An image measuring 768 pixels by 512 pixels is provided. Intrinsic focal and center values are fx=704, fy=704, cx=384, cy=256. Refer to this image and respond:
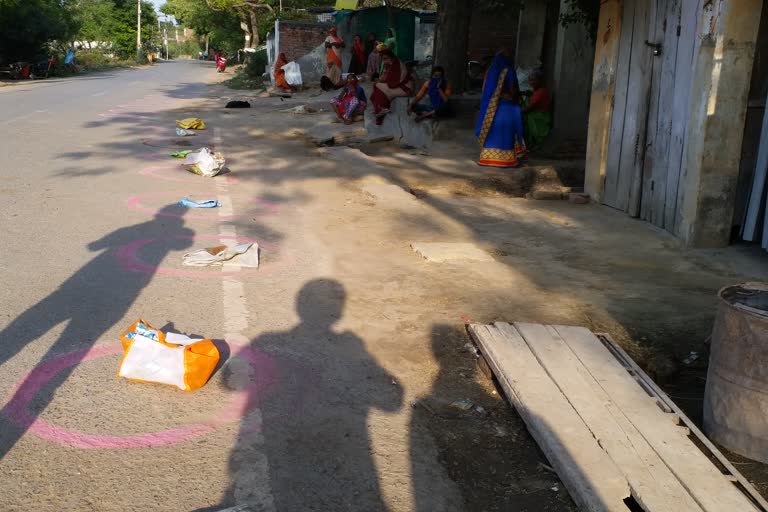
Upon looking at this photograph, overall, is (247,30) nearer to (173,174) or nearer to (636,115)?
(173,174)

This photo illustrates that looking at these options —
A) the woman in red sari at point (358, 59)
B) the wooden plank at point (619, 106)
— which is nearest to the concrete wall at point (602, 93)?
the wooden plank at point (619, 106)

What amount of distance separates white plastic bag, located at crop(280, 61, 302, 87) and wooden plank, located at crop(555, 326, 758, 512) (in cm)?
2219

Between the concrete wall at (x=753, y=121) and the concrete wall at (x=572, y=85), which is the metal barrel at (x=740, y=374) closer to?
the concrete wall at (x=753, y=121)

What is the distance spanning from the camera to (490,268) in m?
5.86

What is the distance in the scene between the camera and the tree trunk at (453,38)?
1396cm

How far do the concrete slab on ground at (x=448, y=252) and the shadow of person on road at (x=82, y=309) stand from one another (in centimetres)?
206

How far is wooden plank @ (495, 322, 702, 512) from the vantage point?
2709mm

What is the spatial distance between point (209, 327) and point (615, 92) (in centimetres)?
602

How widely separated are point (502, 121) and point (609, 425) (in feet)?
26.8

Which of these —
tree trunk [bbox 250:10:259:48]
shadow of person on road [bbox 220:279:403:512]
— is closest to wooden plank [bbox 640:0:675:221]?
shadow of person on road [bbox 220:279:403:512]

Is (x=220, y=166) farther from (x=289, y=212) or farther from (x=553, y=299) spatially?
(x=553, y=299)

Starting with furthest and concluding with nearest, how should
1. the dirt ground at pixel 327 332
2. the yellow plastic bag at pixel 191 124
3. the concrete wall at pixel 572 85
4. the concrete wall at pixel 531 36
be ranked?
1. the concrete wall at pixel 531 36
2. the yellow plastic bag at pixel 191 124
3. the concrete wall at pixel 572 85
4. the dirt ground at pixel 327 332

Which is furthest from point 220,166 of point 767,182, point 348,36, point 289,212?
point 348,36

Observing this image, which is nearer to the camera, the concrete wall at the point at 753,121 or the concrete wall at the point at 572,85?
the concrete wall at the point at 753,121
